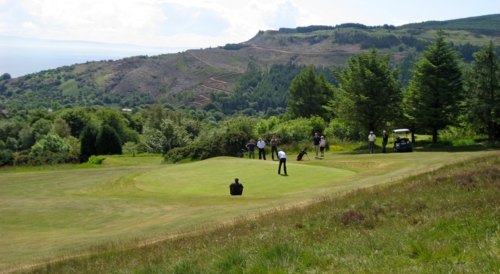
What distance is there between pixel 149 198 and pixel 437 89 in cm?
3267

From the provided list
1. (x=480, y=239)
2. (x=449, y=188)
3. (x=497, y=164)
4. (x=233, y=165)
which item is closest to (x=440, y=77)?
(x=233, y=165)

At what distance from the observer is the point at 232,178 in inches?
1204

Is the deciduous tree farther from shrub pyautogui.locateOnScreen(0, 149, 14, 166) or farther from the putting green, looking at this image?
shrub pyautogui.locateOnScreen(0, 149, 14, 166)

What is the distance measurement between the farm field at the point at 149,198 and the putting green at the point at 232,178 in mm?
56

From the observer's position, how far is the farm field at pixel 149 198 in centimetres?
1830

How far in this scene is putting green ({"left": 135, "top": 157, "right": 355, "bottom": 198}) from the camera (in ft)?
90.0

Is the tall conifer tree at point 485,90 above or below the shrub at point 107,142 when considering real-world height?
above

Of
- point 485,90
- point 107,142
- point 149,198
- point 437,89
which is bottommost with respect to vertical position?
point 107,142

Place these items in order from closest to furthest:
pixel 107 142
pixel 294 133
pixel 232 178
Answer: pixel 232 178 → pixel 294 133 → pixel 107 142

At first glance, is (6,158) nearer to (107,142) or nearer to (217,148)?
(107,142)

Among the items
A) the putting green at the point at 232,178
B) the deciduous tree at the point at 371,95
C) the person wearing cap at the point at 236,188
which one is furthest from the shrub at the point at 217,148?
the person wearing cap at the point at 236,188

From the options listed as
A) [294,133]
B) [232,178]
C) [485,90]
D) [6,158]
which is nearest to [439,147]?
[485,90]

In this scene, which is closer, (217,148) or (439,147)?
Result: (439,147)

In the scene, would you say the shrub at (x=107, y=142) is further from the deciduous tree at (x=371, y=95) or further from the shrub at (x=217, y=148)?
the deciduous tree at (x=371, y=95)
